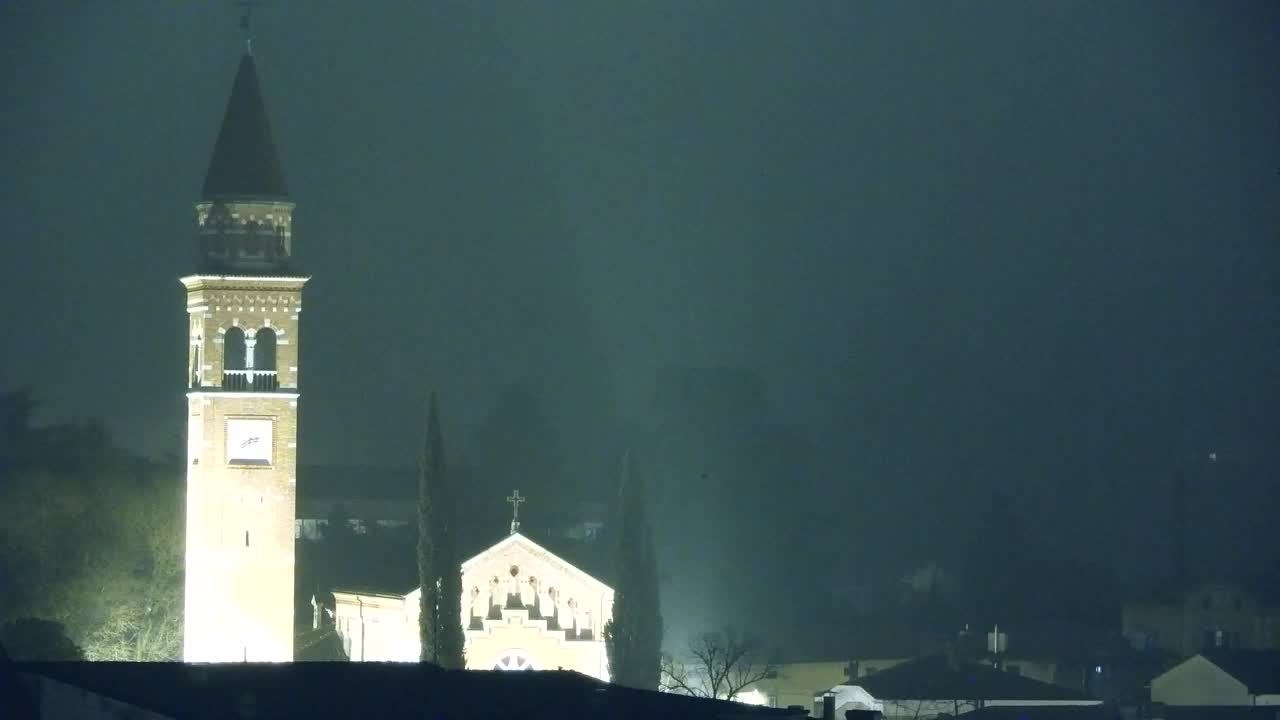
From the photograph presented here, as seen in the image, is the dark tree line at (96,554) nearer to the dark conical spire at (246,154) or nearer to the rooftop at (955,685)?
the dark conical spire at (246,154)

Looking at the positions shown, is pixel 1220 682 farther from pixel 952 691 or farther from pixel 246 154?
pixel 246 154

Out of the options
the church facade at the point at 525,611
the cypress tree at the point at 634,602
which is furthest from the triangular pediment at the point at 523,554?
the cypress tree at the point at 634,602

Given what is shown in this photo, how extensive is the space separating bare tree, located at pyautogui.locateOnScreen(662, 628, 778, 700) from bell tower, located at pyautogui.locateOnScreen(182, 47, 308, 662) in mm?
10710

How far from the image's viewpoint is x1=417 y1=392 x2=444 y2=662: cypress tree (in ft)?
255

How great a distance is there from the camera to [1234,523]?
451 feet

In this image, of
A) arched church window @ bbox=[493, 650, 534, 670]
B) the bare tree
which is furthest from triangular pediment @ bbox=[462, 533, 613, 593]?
the bare tree

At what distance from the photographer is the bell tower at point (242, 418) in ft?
258

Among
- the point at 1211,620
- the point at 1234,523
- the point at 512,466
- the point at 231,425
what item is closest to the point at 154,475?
the point at 231,425

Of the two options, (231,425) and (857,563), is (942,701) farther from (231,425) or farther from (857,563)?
(857,563)

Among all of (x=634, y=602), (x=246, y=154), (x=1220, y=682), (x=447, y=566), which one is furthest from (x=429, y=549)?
(x=1220, y=682)

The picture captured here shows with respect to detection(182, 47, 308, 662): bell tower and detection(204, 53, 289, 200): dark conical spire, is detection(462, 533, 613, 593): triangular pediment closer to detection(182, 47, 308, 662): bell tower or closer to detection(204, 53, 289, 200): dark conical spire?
detection(182, 47, 308, 662): bell tower

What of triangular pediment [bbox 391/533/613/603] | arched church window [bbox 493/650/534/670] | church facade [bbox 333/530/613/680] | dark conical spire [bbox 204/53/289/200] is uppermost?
dark conical spire [bbox 204/53/289/200]

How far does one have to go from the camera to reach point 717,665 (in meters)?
86.8

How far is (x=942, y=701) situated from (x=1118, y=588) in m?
45.1
